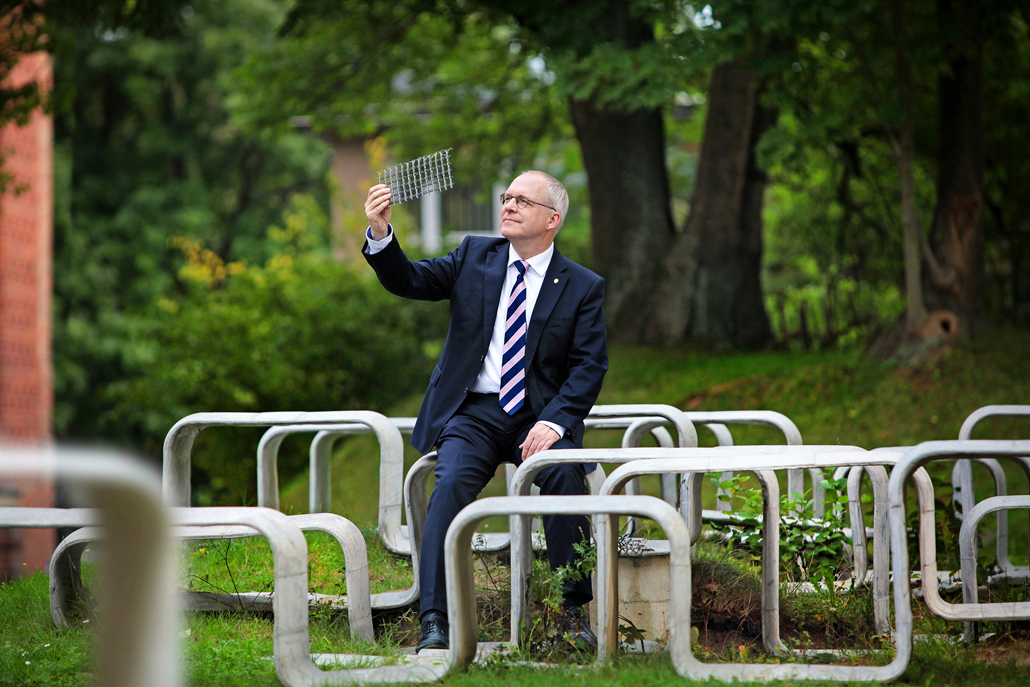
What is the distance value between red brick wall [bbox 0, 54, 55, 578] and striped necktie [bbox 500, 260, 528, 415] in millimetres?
11202

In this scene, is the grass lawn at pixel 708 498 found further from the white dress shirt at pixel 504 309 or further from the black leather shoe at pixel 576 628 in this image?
the white dress shirt at pixel 504 309

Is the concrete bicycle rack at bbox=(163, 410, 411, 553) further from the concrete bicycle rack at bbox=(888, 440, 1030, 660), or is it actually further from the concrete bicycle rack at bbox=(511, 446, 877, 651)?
the concrete bicycle rack at bbox=(888, 440, 1030, 660)

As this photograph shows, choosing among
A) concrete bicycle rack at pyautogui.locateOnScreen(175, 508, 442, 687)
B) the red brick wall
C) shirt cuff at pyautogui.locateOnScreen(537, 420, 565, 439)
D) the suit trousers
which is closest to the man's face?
the suit trousers

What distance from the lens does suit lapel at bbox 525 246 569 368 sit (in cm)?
398

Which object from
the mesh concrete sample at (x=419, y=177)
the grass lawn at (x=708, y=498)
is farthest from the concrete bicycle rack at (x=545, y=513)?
the mesh concrete sample at (x=419, y=177)

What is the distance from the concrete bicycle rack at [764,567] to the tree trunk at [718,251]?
264 inches

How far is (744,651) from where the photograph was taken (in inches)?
135

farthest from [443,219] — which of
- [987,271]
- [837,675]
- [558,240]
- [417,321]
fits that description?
[837,675]

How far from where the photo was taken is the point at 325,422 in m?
4.19

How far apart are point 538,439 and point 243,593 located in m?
1.42

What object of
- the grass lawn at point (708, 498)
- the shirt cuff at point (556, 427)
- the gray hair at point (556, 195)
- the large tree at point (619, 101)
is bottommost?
the grass lawn at point (708, 498)

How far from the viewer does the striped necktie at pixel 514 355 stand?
3.95 meters

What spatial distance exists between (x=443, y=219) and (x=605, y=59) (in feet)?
43.9

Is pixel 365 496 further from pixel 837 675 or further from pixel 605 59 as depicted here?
pixel 837 675
